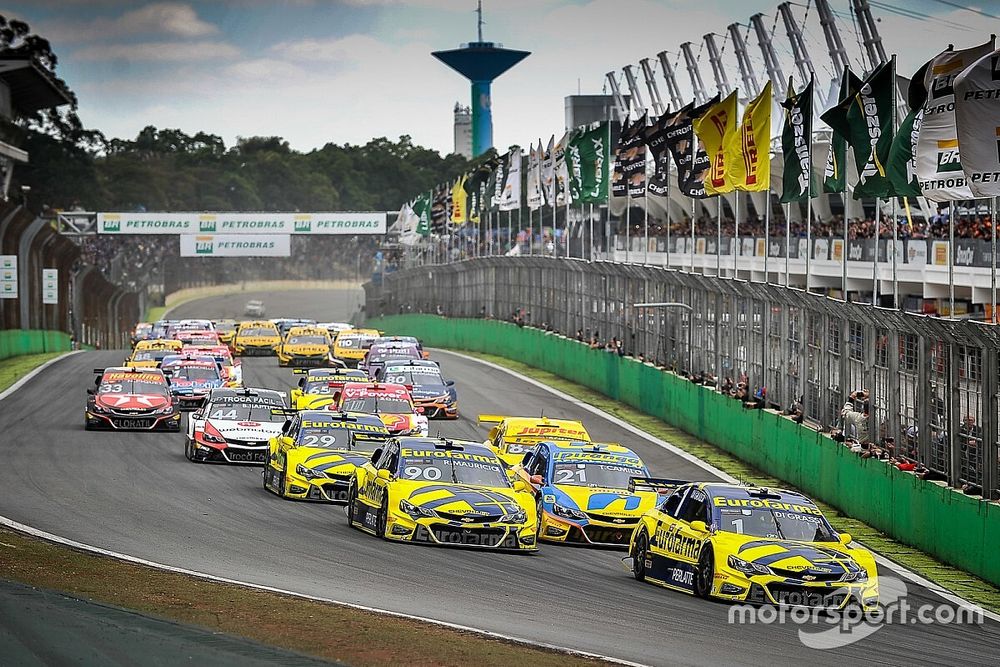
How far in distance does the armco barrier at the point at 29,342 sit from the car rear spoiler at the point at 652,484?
1524 inches

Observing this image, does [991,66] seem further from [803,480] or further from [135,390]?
[135,390]

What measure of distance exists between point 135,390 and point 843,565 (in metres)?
21.1

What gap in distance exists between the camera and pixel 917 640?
1458cm

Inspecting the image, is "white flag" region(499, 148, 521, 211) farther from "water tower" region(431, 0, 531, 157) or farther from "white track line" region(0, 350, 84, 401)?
"water tower" region(431, 0, 531, 157)

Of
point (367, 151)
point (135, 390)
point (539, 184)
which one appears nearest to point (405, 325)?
point (539, 184)

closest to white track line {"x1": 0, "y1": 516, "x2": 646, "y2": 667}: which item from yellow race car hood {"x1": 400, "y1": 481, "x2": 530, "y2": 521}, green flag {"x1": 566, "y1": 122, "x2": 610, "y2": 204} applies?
yellow race car hood {"x1": 400, "y1": 481, "x2": 530, "y2": 521}

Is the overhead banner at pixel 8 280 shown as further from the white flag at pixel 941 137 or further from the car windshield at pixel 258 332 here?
the white flag at pixel 941 137

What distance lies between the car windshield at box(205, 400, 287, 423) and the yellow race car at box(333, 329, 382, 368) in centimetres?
2178

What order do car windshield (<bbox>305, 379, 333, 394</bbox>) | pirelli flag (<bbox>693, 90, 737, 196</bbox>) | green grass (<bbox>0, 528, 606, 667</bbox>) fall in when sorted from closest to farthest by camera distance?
1. green grass (<bbox>0, 528, 606, 667</bbox>)
2. pirelli flag (<bbox>693, 90, 737, 196</bbox>)
3. car windshield (<bbox>305, 379, 333, 394</bbox>)

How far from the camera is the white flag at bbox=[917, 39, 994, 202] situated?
66.8 ft

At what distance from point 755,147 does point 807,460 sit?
299 inches

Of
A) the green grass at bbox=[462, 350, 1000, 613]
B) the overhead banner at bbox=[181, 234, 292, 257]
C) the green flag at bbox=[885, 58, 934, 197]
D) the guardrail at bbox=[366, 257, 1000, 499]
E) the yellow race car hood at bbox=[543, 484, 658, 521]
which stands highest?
the green flag at bbox=[885, 58, 934, 197]

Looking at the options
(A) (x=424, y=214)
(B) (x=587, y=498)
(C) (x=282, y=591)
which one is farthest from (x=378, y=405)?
(A) (x=424, y=214)

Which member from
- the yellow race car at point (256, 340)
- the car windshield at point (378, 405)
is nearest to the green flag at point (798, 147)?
the car windshield at point (378, 405)
